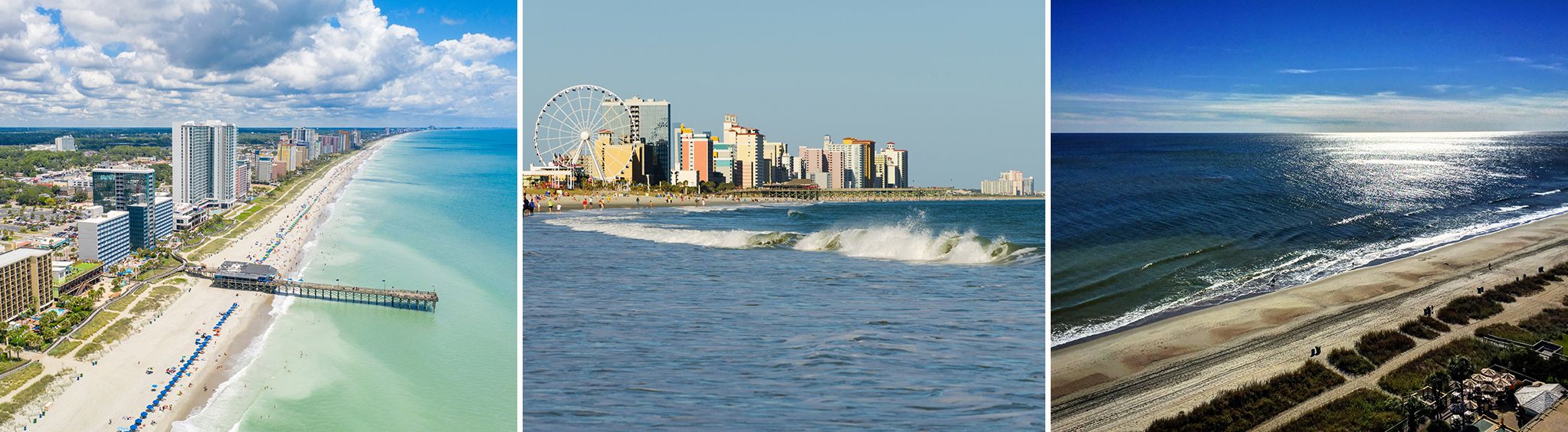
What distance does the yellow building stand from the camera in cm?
736

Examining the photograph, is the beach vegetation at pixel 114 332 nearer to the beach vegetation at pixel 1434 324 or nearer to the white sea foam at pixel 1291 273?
the white sea foam at pixel 1291 273

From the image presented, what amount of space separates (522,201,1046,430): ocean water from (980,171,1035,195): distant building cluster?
57cm

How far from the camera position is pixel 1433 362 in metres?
4.18

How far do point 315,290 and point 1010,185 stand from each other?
31.0 feet

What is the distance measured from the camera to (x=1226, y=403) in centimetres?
371

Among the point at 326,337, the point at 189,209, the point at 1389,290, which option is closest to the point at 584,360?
the point at 1389,290

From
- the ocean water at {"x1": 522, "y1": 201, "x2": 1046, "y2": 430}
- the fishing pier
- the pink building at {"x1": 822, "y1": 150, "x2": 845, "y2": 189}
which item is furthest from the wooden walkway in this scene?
the pink building at {"x1": 822, "y1": 150, "x2": 845, "y2": 189}

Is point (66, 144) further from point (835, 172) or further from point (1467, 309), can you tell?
point (1467, 309)

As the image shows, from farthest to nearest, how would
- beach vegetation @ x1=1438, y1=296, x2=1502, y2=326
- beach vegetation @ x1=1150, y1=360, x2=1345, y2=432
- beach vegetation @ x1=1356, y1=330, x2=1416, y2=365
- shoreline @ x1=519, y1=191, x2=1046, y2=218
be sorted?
shoreline @ x1=519, y1=191, x2=1046, y2=218 < beach vegetation @ x1=1438, y1=296, x2=1502, y2=326 < beach vegetation @ x1=1356, y1=330, x2=1416, y2=365 < beach vegetation @ x1=1150, y1=360, x2=1345, y2=432

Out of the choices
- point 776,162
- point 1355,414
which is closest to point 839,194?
point 776,162

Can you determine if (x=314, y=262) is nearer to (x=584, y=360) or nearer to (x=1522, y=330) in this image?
(x=584, y=360)

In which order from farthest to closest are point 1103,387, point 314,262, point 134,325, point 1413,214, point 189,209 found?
1. point 314,262
2. point 189,209
3. point 134,325
4. point 1413,214
5. point 1103,387

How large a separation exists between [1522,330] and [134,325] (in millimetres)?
9792

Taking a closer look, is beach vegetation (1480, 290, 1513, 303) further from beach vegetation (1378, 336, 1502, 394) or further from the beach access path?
beach vegetation (1378, 336, 1502, 394)
